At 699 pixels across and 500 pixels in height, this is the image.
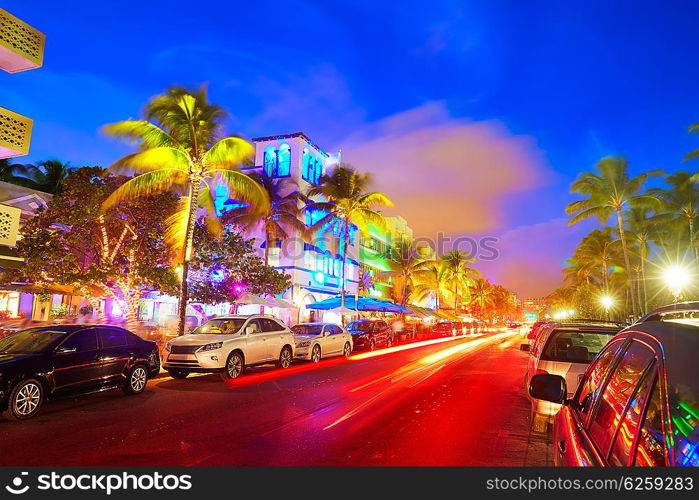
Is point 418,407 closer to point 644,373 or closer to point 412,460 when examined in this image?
point 412,460

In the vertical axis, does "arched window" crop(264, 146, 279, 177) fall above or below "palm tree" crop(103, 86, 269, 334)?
above

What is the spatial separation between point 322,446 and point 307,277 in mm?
34812

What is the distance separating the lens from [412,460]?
236 inches

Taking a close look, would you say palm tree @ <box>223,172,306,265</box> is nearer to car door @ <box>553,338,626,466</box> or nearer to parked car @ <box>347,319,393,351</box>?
parked car @ <box>347,319,393,351</box>

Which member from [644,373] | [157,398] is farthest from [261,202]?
[644,373]

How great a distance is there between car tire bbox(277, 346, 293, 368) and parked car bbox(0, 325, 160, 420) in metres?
5.21

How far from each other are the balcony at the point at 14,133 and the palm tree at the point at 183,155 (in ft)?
16.8

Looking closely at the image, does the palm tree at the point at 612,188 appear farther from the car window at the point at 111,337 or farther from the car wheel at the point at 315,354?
the car window at the point at 111,337

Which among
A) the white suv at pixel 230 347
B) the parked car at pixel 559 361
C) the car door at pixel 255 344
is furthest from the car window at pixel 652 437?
the car door at pixel 255 344

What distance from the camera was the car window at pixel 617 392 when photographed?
2467 millimetres

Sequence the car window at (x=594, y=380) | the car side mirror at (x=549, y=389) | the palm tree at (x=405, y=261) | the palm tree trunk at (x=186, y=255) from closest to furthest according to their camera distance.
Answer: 1. the car window at (x=594, y=380)
2. the car side mirror at (x=549, y=389)
3. the palm tree trunk at (x=186, y=255)
4. the palm tree at (x=405, y=261)

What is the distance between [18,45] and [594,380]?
15.7 meters

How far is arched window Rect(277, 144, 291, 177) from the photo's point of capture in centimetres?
4144

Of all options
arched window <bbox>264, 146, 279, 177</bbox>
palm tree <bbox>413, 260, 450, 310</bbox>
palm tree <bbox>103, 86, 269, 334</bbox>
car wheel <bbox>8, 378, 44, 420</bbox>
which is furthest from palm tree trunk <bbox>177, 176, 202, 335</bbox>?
palm tree <bbox>413, 260, 450, 310</bbox>
